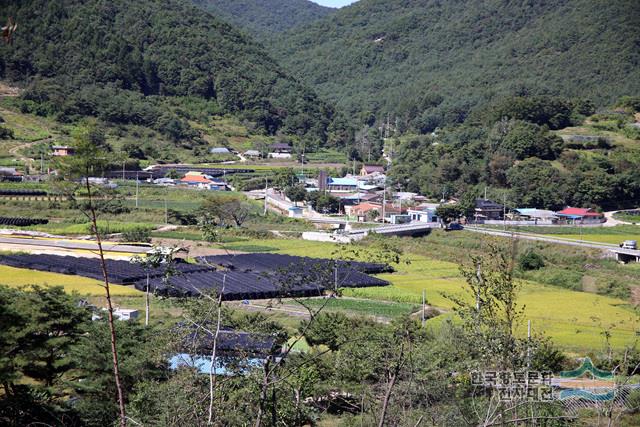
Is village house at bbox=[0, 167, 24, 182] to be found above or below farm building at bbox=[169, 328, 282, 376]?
above

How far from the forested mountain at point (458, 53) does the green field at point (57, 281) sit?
206 feet

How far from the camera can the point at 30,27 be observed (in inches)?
3263

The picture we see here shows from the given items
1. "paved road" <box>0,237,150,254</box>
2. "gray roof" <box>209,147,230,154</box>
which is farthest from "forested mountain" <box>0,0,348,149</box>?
"paved road" <box>0,237,150,254</box>

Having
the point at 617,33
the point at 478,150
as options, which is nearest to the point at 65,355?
the point at 478,150

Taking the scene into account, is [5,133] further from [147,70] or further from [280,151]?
[147,70]

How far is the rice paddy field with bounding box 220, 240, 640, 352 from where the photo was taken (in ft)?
77.0

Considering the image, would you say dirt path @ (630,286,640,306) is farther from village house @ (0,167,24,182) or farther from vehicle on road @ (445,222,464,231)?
village house @ (0,167,24,182)

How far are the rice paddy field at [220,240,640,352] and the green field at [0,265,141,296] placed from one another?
7.80m

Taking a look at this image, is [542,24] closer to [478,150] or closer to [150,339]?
[478,150]

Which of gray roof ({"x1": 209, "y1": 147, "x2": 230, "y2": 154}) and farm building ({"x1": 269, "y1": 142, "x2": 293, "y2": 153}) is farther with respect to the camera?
farm building ({"x1": 269, "y1": 142, "x2": 293, "y2": 153})

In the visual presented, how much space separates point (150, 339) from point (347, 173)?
53335 mm

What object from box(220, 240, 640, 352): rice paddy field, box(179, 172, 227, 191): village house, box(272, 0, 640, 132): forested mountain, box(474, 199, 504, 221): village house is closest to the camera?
box(220, 240, 640, 352): rice paddy field

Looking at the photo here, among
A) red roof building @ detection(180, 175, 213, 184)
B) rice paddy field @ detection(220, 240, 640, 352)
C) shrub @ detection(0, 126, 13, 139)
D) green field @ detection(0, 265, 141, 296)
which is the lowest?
rice paddy field @ detection(220, 240, 640, 352)

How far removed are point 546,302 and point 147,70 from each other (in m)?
65.0
